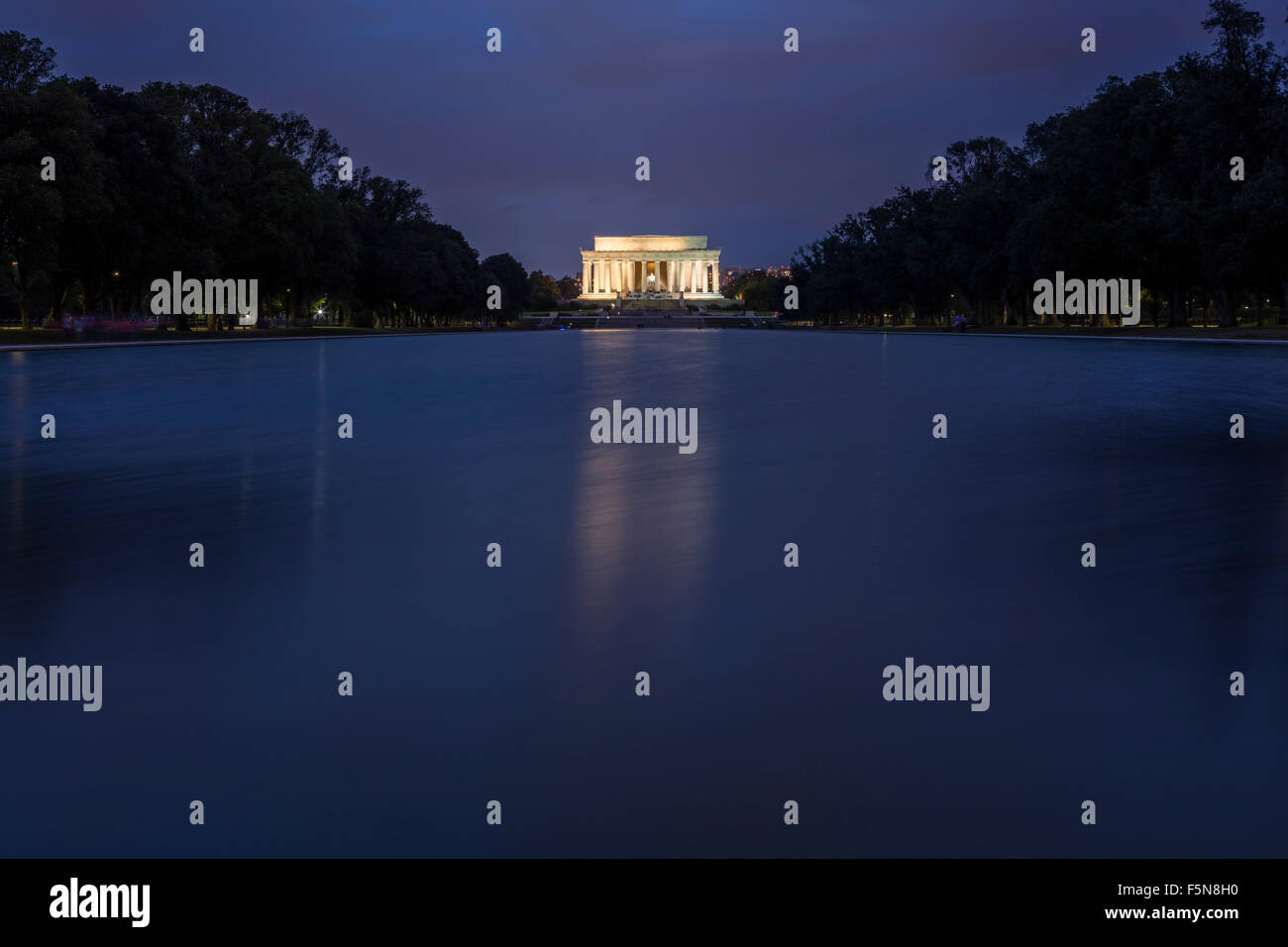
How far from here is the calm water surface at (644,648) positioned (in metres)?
5.08

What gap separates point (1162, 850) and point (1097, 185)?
7891 cm

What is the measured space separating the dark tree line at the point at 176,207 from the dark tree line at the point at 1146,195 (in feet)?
169

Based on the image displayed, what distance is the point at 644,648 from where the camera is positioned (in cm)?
735

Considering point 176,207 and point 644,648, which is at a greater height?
point 176,207

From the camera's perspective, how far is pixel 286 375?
3912 centimetres

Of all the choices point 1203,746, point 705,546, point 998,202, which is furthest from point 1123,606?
point 998,202

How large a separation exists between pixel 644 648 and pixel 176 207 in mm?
72239
